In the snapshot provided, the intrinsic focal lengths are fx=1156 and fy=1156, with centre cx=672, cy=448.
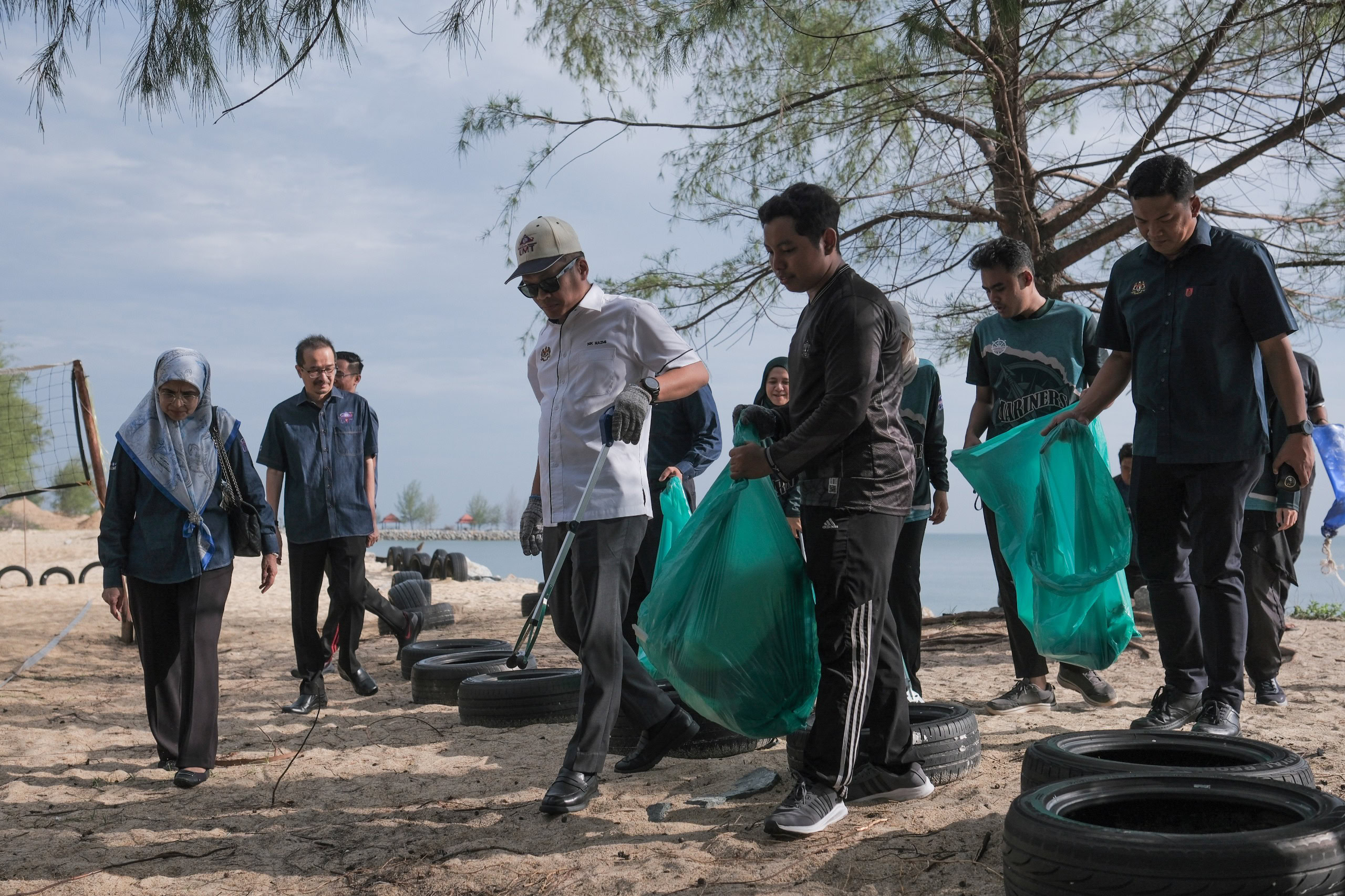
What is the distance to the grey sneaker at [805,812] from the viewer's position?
306 cm

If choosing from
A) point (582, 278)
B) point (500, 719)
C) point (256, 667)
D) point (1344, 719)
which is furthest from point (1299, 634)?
point (256, 667)

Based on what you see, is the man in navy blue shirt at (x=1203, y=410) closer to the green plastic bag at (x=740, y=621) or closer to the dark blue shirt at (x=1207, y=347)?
the dark blue shirt at (x=1207, y=347)

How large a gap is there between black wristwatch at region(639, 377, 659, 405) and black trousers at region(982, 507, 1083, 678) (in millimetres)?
1755

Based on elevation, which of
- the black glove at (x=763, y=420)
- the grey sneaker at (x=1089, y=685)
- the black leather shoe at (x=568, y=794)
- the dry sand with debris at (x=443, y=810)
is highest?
the black glove at (x=763, y=420)

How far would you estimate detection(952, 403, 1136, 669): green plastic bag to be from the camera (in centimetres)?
406

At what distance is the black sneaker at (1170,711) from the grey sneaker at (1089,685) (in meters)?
0.75

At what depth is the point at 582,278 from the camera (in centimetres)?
390

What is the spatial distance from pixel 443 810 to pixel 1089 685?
267 cm

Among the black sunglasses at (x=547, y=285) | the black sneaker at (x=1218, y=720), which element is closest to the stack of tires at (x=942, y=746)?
the black sneaker at (x=1218, y=720)

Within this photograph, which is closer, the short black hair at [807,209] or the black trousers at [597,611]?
the short black hair at [807,209]

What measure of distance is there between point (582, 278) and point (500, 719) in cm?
219

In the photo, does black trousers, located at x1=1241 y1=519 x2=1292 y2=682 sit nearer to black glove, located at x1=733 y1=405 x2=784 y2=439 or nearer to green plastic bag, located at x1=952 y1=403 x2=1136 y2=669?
green plastic bag, located at x1=952 y1=403 x2=1136 y2=669

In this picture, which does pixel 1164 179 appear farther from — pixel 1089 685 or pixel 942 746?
pixel 1089 685

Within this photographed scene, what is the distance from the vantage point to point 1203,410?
12.1 ft
